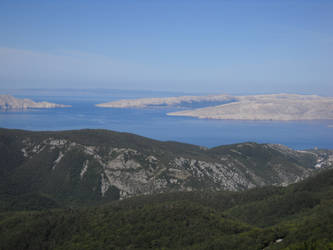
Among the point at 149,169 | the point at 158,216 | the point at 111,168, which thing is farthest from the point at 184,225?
the point at 111,168

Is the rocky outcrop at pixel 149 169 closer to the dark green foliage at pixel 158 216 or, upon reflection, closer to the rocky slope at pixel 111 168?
the rocky slope at pixel 111 168

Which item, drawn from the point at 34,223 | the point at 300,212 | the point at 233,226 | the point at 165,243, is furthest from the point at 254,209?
the point at 34,223

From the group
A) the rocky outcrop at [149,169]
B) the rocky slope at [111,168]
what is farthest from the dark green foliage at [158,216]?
the rocky outcrop at [149,169]

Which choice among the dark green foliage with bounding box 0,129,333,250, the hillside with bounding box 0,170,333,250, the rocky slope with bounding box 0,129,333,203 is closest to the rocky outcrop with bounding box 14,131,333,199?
the rocky slope with bounding box 0,129,333,203

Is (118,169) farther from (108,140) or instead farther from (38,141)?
(38,141)

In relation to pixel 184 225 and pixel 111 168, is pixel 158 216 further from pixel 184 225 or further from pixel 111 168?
pixel 111 168
